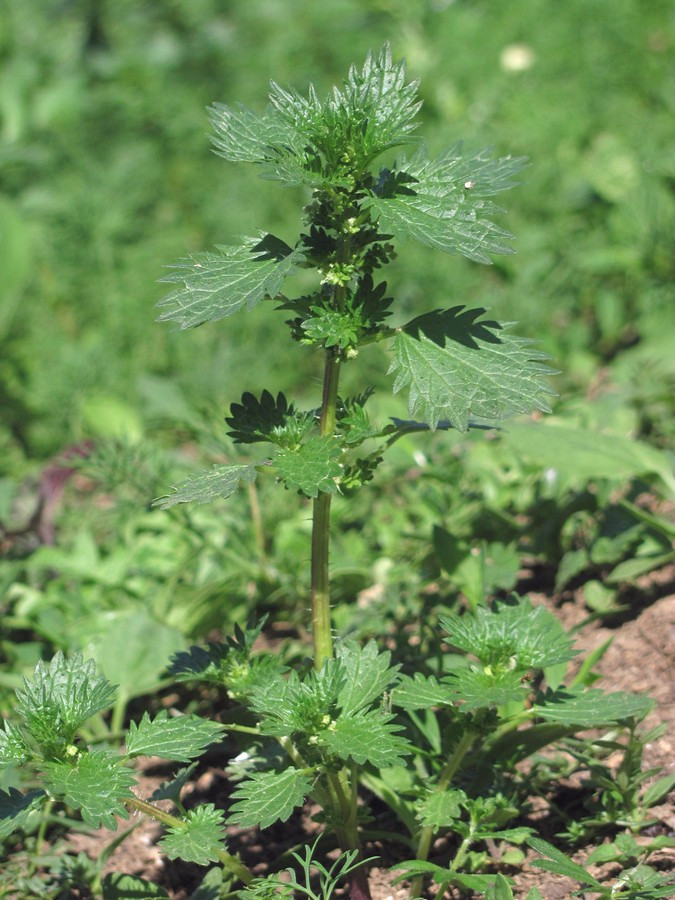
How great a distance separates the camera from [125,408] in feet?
11.7

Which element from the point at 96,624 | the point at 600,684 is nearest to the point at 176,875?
the point at 96,624

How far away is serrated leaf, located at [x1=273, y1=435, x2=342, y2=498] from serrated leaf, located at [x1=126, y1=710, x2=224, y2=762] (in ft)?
1.31

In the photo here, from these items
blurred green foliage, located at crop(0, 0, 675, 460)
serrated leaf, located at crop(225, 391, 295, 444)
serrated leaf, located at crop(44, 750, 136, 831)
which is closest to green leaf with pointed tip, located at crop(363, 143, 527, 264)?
serrated leaf, located at crop(225, 391, 295, 444)

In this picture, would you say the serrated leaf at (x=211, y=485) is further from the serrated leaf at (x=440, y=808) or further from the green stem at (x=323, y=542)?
the serrated leaf at (x=440, y=808)

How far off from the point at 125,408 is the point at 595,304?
1705mm

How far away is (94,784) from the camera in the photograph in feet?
4.74

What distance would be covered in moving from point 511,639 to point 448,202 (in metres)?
0.69

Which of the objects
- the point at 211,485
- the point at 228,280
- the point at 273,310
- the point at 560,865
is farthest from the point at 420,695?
the point at 273,310

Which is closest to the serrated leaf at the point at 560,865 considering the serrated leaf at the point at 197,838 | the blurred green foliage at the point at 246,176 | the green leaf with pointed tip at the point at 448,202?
the serrated leaf at the point at 197,838

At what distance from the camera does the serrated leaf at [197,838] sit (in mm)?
1513

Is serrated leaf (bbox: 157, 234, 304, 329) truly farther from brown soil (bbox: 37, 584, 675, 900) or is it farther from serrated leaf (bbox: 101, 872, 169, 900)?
serrated leaf (bbox: 101, 872, 169, 900)

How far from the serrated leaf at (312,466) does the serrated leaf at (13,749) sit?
53cm

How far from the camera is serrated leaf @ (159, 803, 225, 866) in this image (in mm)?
1513

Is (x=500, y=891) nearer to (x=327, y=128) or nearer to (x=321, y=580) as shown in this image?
(x=321, y=580)
